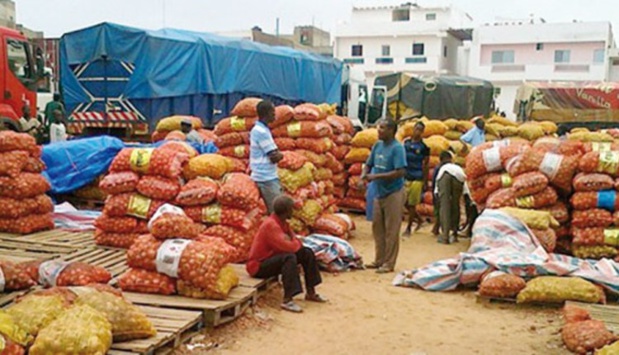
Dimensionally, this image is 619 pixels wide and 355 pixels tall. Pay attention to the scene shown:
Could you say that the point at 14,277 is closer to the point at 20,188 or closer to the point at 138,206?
the point at 138,206

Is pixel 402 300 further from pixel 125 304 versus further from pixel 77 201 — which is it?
pixel 77 201

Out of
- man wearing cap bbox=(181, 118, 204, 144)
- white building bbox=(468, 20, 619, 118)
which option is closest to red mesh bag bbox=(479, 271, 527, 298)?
man wearing cap bbox=(181, 118, 204, 144)

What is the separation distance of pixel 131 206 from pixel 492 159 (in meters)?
4.55

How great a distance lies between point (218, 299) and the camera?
16.3 feet

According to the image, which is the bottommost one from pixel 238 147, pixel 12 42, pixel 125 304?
pixel 125 304

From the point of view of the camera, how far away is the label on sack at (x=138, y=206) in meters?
6.48

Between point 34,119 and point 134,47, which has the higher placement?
point 134,47

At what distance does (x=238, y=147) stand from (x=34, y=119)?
5.44 metres

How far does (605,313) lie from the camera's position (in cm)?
524

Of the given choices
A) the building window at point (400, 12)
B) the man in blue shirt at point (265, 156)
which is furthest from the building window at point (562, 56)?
the man in blue shirt at point (265, 156)

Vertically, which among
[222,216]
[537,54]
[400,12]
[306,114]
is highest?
[400,12]

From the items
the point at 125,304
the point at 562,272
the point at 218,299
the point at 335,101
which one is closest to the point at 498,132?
the point at 335,101

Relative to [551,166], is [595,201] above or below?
below

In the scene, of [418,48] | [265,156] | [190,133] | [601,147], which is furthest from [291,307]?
[418,48]
